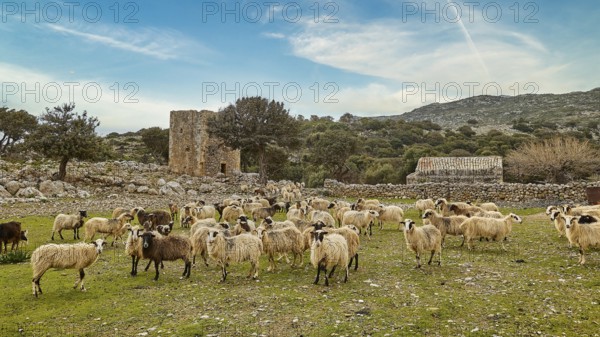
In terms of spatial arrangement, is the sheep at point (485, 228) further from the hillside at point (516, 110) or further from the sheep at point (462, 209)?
the hillside at point (516, 110)

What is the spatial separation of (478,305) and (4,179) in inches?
1392

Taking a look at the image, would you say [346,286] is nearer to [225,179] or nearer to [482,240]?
[482,240]

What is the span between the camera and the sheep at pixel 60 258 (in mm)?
9578

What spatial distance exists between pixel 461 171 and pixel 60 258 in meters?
37.0

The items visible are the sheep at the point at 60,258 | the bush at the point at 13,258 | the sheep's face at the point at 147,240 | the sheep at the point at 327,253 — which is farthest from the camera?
the bush at the point at 13,258

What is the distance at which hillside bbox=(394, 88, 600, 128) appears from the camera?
105750 millimetres

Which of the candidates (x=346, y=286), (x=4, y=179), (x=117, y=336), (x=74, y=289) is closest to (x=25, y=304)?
(x=74, y=289)

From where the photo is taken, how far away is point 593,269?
35.1 ft

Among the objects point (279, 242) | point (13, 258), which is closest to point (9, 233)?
point (13, 258)

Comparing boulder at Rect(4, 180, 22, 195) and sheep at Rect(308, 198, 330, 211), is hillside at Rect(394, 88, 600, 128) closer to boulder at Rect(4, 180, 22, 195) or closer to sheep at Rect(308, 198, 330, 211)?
sheep at Rect(308, 198, 330, 211)

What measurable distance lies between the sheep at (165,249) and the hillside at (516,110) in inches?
3995

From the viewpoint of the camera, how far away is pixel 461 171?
40.0m

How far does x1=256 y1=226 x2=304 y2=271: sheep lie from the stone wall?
2336 cm

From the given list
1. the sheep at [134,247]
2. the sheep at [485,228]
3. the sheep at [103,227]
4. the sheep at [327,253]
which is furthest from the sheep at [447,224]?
the sheep at [103,227]
